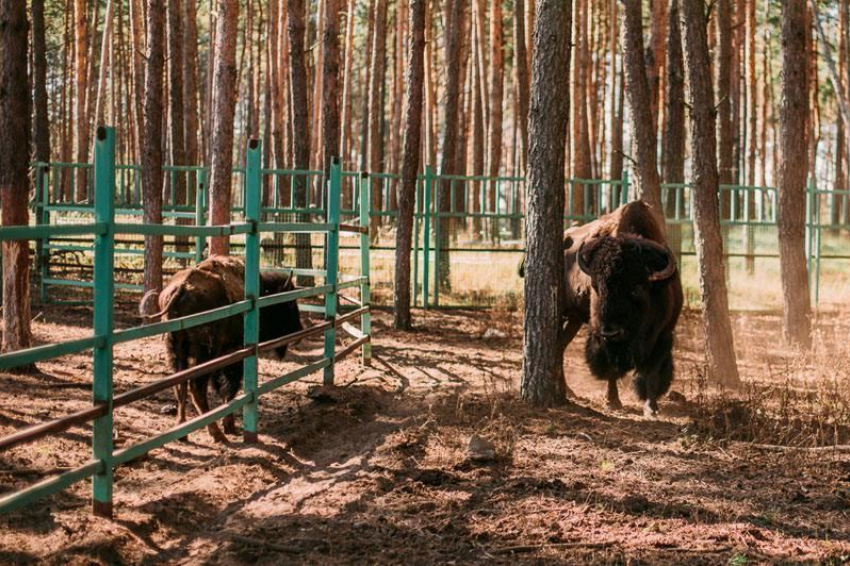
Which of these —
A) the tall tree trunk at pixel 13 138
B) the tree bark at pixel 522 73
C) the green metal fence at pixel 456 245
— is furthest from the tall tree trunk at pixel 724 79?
the tall tree trunk at pixel 13 138

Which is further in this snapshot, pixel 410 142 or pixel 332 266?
pixel 410 142

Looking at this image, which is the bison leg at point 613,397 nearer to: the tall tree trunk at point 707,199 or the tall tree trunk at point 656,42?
the tall tree trunk at point 707,199

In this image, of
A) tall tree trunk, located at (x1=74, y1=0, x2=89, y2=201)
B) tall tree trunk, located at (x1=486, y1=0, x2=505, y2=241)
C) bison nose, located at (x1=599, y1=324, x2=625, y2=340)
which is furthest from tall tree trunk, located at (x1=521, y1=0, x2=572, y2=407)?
tall tree trunk, located at (x1=74, y1=0, x2=89, y2=201)

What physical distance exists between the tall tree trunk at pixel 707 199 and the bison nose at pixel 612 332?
2.19m

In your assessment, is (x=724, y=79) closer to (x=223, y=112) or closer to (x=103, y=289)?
(x=223, y=112)

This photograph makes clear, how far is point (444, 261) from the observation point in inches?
636

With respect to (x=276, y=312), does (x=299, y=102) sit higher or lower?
higher

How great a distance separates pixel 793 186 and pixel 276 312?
22.2ft

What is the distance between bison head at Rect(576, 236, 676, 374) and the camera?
765cm

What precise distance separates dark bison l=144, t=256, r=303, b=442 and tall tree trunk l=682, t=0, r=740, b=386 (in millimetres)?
4641

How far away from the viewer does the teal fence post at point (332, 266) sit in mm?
8727

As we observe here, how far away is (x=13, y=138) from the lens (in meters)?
8.62

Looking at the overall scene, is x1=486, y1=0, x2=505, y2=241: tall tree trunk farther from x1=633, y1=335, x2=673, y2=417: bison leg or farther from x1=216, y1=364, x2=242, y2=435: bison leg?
x1=216, y1=364, x2=242, y2=435: bison leg

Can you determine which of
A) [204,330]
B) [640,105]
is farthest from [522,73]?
[204,330]
